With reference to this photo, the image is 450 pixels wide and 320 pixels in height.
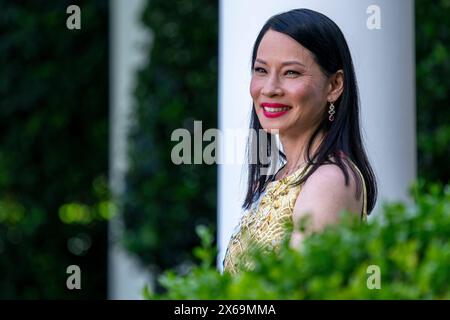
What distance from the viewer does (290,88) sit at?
3428 mm

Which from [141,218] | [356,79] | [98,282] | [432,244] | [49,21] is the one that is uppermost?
[49,21]

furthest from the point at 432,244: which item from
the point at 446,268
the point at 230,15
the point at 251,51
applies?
the point at 230,15

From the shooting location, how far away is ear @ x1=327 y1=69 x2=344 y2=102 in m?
3.47

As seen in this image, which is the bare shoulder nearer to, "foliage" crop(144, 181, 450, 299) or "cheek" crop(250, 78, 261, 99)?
"cheek" crop(250, 78, 261, 99)

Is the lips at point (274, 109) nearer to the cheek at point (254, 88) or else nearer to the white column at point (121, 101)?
the cheek at point (254, 88)

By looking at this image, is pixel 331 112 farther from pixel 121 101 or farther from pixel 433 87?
pixel 121 101

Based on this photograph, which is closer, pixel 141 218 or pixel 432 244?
pixel 432 244

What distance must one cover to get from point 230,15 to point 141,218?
468cm

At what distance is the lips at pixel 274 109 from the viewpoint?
3445 mm

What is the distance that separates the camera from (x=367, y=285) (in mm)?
2537

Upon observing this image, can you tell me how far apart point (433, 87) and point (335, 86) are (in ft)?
13.0

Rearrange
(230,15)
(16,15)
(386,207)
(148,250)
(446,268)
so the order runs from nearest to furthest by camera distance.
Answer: (446,268)
(386,207)
(230,15)
(148,250)
(16,15)

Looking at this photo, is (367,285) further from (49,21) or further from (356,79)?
(49,21)

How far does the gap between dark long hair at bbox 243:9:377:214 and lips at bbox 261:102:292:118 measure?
0.12 metres
